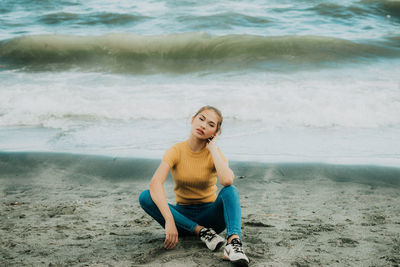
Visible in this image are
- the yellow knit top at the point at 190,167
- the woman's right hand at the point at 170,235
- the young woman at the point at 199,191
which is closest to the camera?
the woman's right hand at the point at 170,235

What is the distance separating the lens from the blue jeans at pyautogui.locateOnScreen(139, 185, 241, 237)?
3.03 metres

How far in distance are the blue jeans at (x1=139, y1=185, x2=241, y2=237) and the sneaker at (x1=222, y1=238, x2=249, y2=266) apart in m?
0.13

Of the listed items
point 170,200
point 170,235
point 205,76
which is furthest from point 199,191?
point 205,76

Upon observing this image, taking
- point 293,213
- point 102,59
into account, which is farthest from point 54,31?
point 293,213

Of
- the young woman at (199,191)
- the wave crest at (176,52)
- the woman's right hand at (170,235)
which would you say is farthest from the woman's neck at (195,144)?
the wave crest at (176,52)

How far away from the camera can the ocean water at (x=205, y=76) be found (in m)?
6.43

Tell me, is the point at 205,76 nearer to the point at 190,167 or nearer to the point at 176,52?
the point at 176,52

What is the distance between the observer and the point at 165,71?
40.3 feet

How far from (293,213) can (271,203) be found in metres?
0.34

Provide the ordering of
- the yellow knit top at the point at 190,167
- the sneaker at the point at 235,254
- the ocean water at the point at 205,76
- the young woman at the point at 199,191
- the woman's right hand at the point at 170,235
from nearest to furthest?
the sneaker at the point at 235,254 < the woman's right hand at the point at 170,235 < the young woman at the point at 199,191 < the yellow knit top at the point at 190,167 < the ocean water at the point at 205,76

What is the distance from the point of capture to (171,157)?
3.06m

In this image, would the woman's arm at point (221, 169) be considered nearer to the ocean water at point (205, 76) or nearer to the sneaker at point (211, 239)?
the sneaker at point (211, 239)

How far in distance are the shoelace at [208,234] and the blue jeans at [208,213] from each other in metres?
0.10

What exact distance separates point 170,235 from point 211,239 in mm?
321
